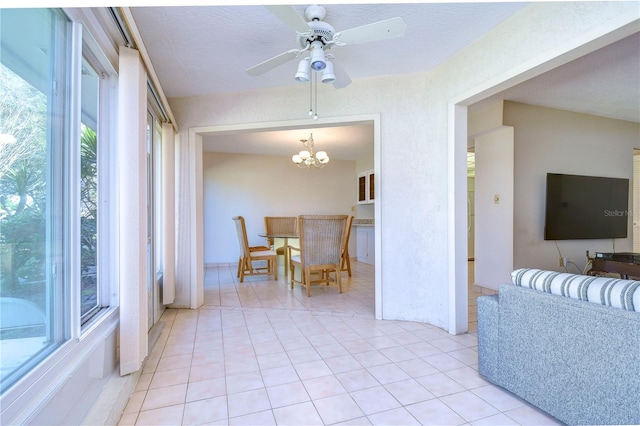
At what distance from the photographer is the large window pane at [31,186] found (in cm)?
92

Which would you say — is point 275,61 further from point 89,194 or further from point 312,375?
point 312,375

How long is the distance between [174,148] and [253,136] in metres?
1.82

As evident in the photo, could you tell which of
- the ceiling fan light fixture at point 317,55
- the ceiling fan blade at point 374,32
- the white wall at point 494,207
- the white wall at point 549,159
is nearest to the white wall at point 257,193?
the white wall at point 494,207

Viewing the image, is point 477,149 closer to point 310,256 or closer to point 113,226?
point 310,256

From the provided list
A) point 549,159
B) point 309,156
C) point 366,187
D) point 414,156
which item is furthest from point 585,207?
point 309,156

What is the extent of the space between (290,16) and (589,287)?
1.92 meters

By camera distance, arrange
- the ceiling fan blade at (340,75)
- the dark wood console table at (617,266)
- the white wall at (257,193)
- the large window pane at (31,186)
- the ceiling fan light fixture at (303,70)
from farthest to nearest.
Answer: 1. the white wall at (257,193)
2. the dark wood console table at (617,266)
3. the ceiling fan blade at (340,75)
4. the ceiling fan light fixture at (303,70)
5. the large window pane at (31,186)

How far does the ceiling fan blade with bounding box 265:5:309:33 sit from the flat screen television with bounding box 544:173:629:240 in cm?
359

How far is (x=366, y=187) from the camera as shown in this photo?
6359 millimetres

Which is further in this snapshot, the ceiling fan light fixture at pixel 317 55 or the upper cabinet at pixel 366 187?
the upper cabinet at pixel 366 187

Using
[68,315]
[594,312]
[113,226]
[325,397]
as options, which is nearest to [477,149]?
[594,312]

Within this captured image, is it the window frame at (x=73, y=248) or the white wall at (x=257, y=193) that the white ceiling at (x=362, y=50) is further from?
the white wall at (x=257, y=193)

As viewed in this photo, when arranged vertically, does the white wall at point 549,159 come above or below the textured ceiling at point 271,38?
below

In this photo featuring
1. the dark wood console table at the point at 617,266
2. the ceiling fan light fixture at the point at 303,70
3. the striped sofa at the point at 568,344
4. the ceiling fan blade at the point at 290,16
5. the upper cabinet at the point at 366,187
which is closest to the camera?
the striped sofa at the point at 568,344
